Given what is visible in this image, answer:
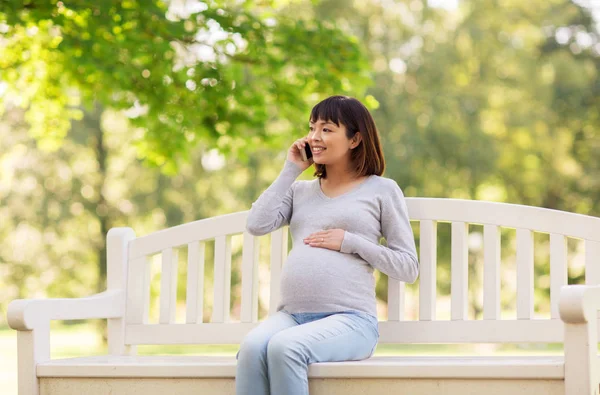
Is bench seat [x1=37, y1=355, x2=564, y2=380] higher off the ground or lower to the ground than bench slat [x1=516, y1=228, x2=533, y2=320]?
lower

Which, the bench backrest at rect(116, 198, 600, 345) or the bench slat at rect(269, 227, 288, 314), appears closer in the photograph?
the bench backrest at rect(116, 198, 600, 345)

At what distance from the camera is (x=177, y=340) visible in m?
3.65

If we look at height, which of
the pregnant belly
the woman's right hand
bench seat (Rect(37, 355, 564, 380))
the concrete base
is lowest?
the concrete base

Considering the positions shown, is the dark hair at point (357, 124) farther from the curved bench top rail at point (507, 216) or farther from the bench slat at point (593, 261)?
the bench slat at point (593, 261)

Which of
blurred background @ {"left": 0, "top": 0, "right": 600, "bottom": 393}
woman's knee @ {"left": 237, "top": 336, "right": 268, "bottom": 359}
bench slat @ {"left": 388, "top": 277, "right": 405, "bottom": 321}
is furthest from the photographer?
blurred background @ {"left": 0, "top": 0, "right": 600, "bottom": 393}

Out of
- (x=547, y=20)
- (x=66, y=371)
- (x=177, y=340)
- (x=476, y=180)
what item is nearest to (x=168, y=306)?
(x=177, y=340)

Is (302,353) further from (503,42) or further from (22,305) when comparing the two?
(503,42)

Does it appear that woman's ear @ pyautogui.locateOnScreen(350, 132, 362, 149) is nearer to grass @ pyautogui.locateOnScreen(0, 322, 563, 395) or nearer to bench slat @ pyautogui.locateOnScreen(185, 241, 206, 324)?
bench slat @ pyautogui.locateOnScreen(185, 241, 206, 324)

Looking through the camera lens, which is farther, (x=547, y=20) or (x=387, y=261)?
(x=547, y=20)

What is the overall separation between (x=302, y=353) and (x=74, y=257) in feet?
51.0

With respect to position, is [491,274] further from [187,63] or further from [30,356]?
[187,63]

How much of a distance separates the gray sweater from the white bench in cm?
26

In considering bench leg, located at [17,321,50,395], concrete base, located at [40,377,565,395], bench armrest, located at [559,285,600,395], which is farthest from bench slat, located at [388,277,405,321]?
bench leg, located at [17,321,50,395]

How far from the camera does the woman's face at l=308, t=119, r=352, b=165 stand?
3230mm
